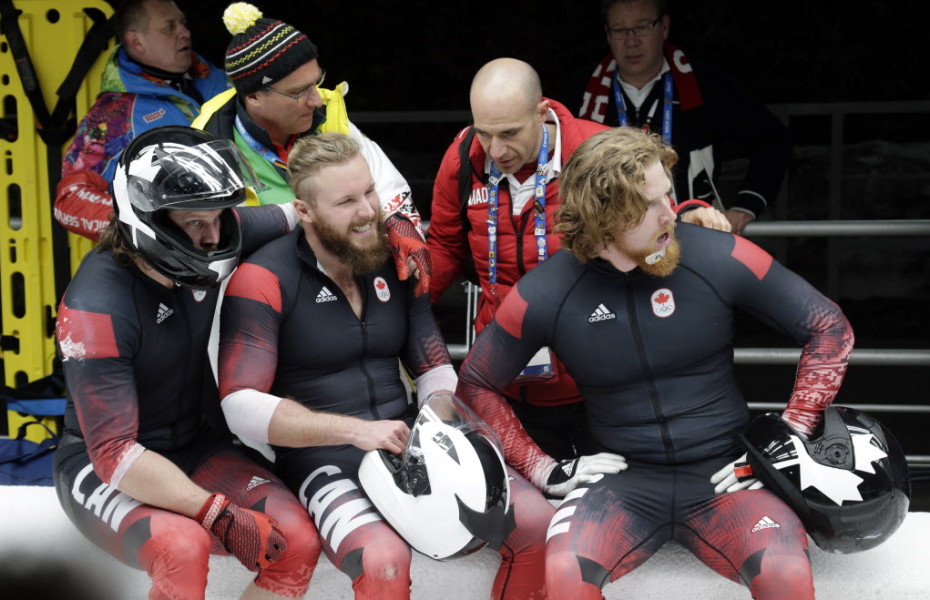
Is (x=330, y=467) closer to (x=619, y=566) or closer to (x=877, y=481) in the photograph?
(x=619, y=566)

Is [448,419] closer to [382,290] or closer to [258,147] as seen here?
[382,290]

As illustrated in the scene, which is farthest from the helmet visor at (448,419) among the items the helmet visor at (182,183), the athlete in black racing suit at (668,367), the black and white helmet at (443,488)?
the helmet visor at (182,183)

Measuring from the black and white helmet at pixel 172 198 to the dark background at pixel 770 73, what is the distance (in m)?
4.07

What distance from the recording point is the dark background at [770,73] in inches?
285

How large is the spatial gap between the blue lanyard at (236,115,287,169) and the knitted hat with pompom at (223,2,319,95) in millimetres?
111

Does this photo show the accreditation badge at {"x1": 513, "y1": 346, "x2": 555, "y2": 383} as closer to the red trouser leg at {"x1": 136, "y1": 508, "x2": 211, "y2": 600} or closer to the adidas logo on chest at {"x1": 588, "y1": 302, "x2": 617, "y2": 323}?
the adidas logo on chest at {"x1": 588, "y1": 302, "x2": 617, "y2": 323}

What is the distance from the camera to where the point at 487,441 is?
295 centimetres

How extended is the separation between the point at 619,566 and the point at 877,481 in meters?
0.66

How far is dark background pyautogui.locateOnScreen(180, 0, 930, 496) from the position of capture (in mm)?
7238

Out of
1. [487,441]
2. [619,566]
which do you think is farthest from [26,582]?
[619,566]

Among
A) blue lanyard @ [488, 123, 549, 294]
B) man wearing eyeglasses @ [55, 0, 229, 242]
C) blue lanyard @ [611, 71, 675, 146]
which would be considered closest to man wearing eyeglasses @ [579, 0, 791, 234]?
blue lanyard @ [611, 71, 675, 146]

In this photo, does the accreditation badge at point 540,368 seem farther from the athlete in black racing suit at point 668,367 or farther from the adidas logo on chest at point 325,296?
the adidas logo on chest at point 325,296

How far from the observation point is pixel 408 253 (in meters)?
3.26

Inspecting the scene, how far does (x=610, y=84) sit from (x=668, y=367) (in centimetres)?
131
